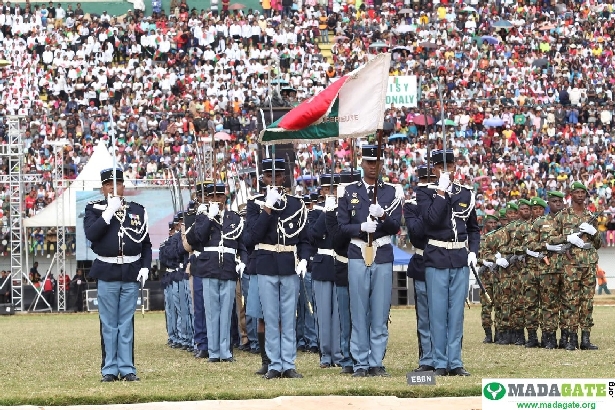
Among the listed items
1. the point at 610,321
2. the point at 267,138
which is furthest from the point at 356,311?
the point at 610,321

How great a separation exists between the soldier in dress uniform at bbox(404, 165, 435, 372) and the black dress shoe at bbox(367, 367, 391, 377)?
475 mm

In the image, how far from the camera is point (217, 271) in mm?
17672

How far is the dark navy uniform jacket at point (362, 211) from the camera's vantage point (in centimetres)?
1405

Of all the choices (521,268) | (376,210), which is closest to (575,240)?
(521,268)

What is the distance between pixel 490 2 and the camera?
177ft

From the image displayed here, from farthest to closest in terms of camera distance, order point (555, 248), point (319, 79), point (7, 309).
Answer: point (319, 79)
point (7, 309)
point (555, 248)

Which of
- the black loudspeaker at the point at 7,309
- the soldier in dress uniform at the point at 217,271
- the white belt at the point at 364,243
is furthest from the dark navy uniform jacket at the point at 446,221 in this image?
the black loudspeaker at the point at 7,309

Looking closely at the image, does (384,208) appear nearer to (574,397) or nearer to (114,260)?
(114,260)

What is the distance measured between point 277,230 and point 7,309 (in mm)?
25162

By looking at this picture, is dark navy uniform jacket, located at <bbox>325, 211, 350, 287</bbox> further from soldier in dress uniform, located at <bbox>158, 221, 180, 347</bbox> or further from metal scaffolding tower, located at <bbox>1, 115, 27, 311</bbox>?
metal scaffolding tower, located at <bbox>1, 115, 27, 311</bbox>

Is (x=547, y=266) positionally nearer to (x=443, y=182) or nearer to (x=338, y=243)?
(x=338, y=243)

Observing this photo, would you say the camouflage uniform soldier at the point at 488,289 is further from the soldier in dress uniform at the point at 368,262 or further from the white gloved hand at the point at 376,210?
the white gloved hand at the point at 376,210

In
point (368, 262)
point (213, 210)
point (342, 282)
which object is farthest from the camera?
point (213, 210)

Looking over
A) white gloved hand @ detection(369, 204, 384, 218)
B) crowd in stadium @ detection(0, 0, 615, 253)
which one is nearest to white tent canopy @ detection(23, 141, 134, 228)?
crowd in stadium @ detection(0, 0, 615, 253)
